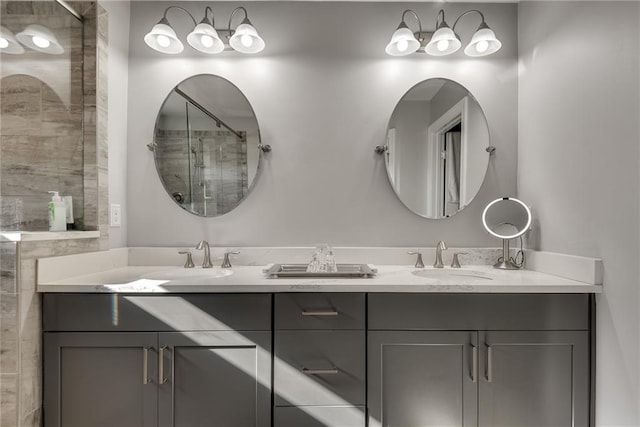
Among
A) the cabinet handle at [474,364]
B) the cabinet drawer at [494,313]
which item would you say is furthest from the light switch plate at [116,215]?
the cabinet handle at [474,364]

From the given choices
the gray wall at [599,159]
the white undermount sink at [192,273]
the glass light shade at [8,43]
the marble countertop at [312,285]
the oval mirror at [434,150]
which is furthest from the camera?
the oval mirror at [434,150]

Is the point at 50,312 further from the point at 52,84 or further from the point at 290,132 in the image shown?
the point at 290,132

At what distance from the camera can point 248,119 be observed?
76.0 inches

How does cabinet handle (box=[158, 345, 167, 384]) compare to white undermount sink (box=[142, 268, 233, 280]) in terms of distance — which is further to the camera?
white undermount sink (box=[142, 268, 233, 280])

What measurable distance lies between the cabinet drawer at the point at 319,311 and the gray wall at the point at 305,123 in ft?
1.97

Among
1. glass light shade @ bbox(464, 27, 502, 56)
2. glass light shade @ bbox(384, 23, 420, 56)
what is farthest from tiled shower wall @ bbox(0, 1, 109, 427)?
glass light shade @ bbox(464, 27, 502, 56)

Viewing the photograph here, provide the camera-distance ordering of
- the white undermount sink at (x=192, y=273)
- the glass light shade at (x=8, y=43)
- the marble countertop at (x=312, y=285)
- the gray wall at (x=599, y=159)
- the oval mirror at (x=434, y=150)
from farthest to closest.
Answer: the oval mirror at (x=434, y=150), the white undermount sink at (x=192, y=273), the glass light shade at (x=8, y=43), the marble countertop at (x=312, y=285), the gray wall at (x=599, y=159)

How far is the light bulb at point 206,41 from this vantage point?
70.1 inches

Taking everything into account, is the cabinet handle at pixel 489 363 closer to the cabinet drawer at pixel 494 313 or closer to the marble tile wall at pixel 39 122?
the cabinet drawer at pixel 494 313

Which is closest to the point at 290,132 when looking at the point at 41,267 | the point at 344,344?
the point at 344,344

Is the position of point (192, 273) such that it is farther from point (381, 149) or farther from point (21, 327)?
point (381, 149)

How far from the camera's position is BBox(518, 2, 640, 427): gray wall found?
3.98 feet

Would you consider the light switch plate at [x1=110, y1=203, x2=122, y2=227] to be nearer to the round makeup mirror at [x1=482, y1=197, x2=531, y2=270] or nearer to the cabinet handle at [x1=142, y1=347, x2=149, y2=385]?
the cabinet handle at [x1=142, y1=347, x2=149, y2=385]

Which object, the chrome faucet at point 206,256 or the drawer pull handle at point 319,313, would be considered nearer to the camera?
the drawer pull handle at point 319,313
